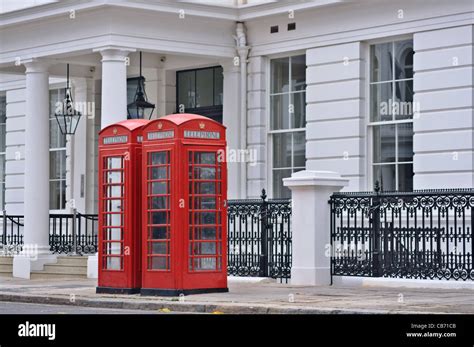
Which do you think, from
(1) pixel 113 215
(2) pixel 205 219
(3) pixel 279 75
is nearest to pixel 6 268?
(3) pixel 279 75

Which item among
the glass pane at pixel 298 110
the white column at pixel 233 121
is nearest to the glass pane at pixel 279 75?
the glass pane at pixel 298 110

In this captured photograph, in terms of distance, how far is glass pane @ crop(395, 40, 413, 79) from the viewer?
2306cm

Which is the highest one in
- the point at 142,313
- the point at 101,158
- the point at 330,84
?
the point at 330,84

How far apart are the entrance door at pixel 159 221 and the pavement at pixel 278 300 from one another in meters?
0.41

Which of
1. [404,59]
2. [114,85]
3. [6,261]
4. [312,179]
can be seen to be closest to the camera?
[312,179]

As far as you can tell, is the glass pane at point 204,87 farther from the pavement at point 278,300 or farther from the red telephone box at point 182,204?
the red telephone box at point 182,204

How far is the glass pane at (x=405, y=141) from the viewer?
23000 mm

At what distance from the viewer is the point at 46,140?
85.6 ft

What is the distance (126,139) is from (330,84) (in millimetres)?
6349

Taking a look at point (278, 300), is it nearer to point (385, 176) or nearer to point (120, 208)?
point (120, 208)

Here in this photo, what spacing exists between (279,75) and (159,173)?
25.1 feet

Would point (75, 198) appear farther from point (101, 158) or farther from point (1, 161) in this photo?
point (101, 158)

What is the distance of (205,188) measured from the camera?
60.9 ft
